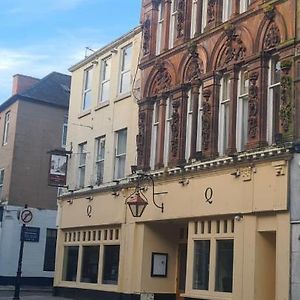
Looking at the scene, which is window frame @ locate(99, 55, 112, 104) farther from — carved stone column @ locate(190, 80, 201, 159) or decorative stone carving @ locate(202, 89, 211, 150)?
decorative stone carving @ locate(202, 89, 211, 150)

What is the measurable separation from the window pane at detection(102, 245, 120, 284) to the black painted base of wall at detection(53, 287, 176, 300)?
0.53 metres

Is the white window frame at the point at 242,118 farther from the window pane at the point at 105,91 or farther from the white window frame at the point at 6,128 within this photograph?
the white window frame at the point at 6,128

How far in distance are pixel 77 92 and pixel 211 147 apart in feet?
38.2

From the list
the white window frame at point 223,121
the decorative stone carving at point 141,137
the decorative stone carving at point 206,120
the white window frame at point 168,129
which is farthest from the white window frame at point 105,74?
the white window frame at point 223,121

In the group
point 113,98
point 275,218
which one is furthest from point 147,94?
point 275,218

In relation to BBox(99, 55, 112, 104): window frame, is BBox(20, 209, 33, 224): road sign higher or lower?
lower

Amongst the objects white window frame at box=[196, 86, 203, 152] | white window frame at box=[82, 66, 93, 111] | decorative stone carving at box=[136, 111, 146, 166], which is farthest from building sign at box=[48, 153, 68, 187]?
white window frame at box=[196, 86, 203, 152]

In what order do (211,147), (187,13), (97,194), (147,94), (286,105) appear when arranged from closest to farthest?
(286,105), (211,147), (187,13), (147,94), (97,194)

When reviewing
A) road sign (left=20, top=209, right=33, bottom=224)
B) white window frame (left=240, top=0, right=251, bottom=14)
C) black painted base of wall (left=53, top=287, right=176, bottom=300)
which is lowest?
black painted base of wall (left=53, top=287, right=176, bottom=300)

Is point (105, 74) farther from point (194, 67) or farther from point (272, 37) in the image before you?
point (272, 37)

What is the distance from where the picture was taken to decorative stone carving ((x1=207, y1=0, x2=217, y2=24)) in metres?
20.8

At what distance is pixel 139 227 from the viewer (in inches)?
914

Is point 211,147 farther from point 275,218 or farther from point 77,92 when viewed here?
point 77,92

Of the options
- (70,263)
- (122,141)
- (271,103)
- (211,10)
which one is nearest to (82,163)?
(122,141)
